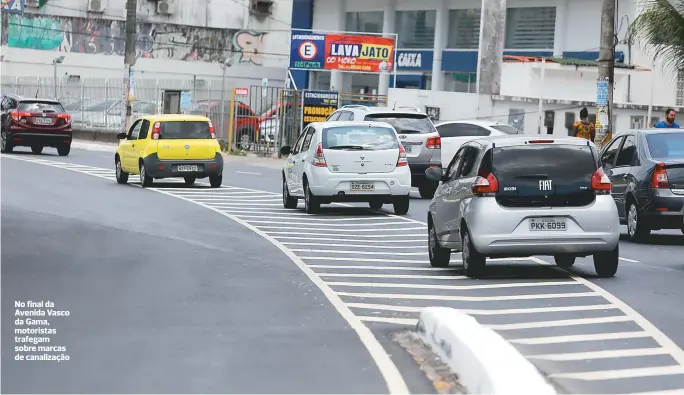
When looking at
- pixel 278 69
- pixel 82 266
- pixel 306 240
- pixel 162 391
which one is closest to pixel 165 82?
pixel 278 69

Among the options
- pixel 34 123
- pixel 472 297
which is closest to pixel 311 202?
pixel 472 297

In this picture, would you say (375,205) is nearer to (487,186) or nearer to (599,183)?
(487,186)

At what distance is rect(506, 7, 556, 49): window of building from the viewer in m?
58.7

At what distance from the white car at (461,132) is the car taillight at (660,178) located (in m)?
13.4

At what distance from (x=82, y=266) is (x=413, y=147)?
13.3m

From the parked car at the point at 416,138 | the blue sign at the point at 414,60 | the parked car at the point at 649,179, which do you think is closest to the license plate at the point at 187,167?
the parked car at the point at 416,138

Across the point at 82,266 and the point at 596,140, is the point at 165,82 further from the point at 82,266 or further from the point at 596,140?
the point at 82,266

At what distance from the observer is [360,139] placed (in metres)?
24.1

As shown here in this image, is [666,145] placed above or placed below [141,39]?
below

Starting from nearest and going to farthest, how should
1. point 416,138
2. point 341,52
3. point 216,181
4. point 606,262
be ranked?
point 606,262 < point 416,138 < point 216,181 < point 341,52

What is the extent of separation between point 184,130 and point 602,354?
2138 cm

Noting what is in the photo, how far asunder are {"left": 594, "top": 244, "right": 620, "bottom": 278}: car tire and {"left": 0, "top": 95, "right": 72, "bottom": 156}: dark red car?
94.1ft

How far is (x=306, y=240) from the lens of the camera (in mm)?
19938

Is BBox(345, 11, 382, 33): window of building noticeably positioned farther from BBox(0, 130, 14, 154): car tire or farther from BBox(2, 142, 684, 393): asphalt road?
BBox(2, 142, 684, 393): asphalt road
